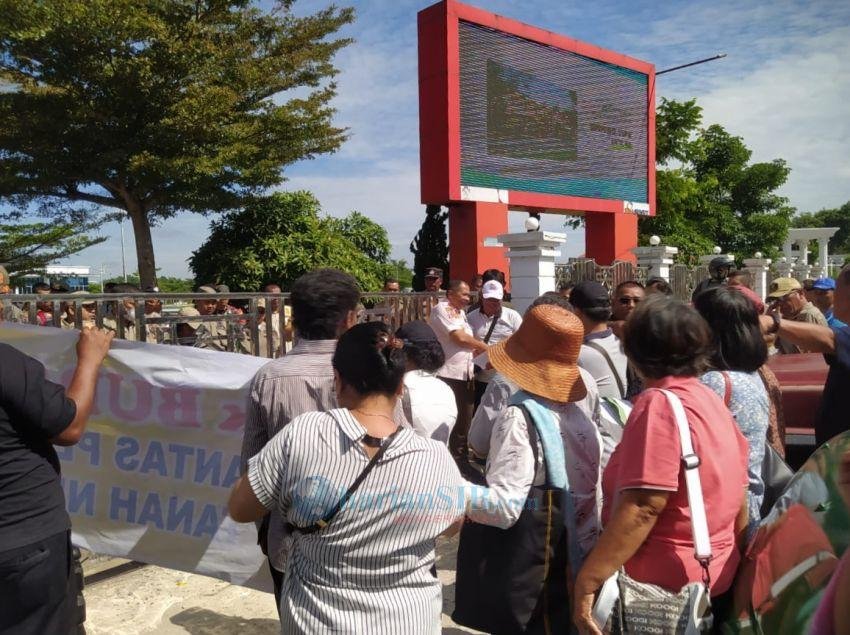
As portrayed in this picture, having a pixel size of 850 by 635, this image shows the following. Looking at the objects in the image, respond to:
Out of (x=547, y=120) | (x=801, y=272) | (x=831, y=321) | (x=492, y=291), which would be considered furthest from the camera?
(x=801, y=272)

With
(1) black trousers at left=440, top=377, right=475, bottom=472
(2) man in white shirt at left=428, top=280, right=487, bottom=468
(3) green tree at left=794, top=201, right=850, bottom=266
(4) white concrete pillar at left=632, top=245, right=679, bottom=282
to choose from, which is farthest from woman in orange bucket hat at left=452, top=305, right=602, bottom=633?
(3) green tree at left=794, top=201, right=850, bottom=266

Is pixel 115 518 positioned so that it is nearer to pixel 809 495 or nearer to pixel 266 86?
pixel 809 495

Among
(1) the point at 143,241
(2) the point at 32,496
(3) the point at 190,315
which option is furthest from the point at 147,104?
(2) the point at 32,496

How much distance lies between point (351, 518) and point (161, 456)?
2121 millimetres

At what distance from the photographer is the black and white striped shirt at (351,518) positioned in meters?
1.64

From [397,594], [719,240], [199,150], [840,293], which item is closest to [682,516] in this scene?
[397,594]

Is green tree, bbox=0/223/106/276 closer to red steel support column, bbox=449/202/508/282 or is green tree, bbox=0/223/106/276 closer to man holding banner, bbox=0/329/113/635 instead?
red steel support column, bbox=449/202/508/282

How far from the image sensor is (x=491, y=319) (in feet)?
20.1

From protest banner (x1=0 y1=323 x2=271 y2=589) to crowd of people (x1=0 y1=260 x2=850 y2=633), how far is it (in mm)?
977

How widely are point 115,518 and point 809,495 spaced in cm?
319

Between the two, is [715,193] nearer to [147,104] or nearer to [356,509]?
[147,104]

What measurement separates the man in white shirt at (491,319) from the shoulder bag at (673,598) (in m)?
4.05

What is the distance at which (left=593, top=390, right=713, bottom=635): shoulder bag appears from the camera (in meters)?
1.74

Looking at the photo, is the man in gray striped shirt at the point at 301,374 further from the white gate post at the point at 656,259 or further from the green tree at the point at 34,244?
the green tree at the point at 34,244
